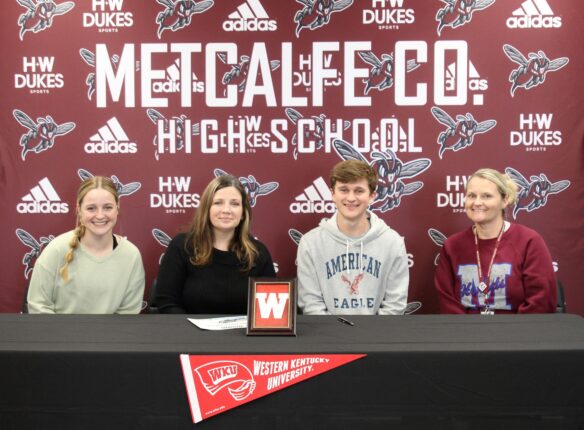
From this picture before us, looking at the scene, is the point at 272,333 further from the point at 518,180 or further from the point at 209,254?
the point at 518,180

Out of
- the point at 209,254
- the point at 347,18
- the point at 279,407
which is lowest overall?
the point at 279,407

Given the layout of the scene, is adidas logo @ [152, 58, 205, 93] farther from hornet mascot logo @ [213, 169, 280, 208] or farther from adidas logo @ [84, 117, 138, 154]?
hornet mascot logo @ [213, 169, 280, 208]

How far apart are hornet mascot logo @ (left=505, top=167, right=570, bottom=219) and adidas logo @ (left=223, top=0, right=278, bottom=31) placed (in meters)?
1.40

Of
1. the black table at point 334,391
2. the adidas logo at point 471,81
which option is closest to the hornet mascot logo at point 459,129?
the adidas logo at point 471,81

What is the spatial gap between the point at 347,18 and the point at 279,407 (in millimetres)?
2142

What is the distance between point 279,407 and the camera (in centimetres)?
136

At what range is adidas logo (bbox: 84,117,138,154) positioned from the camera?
2.99m

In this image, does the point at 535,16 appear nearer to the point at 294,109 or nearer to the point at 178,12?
the point at 294,109

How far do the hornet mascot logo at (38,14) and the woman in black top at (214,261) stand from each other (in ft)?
4.43

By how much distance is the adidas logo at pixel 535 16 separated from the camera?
2922 mm

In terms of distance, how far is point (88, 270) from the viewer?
98.4 inches

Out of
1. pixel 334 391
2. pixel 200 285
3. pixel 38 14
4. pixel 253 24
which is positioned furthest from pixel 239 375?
pixel 38 14

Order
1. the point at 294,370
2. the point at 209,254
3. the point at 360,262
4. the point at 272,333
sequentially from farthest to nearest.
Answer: the point at 360,262, the point at 209,254, the point at 272,333, the point at 294,370

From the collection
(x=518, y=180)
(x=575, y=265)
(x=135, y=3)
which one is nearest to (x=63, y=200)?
(x=135, y=3)
